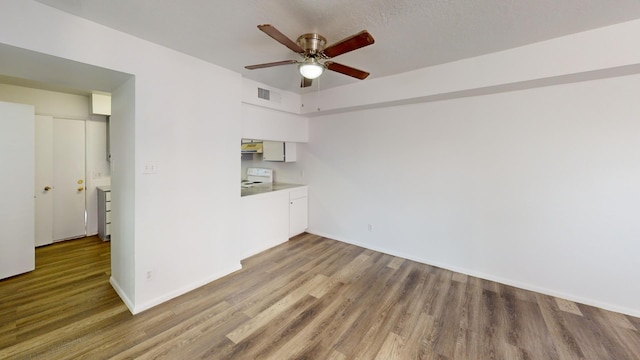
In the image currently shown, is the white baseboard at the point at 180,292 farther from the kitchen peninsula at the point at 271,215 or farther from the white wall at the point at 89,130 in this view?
the white wall at the point at 89,130

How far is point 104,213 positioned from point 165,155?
9.76 ft

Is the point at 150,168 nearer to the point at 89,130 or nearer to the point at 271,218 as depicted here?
the point at 271,218

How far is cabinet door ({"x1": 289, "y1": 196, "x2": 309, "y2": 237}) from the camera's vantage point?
14.6ft

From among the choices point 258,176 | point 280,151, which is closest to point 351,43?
point 280,151

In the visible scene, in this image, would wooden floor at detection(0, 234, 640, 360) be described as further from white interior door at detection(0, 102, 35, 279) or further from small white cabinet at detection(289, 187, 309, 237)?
small white cabinet at detection(289, 187, 309, 237)

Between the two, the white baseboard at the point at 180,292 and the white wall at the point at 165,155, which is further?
the white baseboard at the point at 180,292

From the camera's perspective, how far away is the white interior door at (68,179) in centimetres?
411

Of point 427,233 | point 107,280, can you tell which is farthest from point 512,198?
point 107,280

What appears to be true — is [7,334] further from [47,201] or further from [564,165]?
[564,165]

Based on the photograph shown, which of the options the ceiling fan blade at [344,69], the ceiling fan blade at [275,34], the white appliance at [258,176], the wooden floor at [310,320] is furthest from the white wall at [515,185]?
the ceiling fan blade at [275,34]

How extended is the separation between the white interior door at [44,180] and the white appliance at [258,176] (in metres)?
3.07

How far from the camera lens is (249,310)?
2.37 metres

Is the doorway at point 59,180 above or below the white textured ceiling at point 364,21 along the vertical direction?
below

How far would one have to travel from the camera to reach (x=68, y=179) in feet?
13.9
